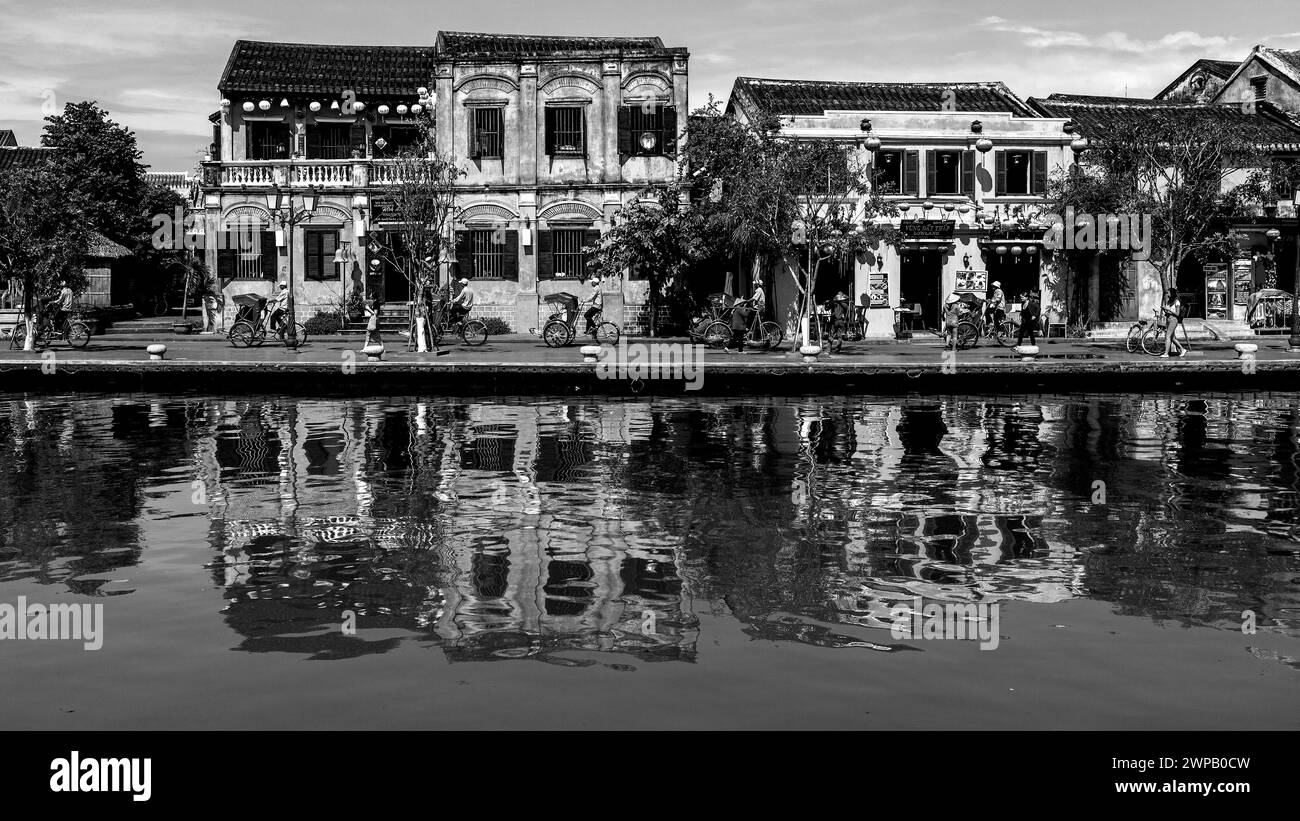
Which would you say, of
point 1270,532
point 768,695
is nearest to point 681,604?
point 768,695

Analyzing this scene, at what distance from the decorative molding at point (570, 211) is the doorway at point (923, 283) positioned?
26.8 ft

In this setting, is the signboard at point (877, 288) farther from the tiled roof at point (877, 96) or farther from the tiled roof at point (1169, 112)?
the tiled roof at point (1169, 112)

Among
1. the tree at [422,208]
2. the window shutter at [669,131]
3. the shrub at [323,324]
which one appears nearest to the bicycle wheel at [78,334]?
the shrub at [323,324]

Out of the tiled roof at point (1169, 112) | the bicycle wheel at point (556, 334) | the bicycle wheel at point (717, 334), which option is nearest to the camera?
the bicycle wheel at point (717, 334)

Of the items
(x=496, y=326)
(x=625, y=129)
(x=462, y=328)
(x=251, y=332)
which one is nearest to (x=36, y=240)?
(x=251, y=332)

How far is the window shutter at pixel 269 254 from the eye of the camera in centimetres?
3900

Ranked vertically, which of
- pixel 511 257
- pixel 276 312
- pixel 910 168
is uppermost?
pixel 910 168

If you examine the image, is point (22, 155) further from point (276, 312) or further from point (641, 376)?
point (641, 376)

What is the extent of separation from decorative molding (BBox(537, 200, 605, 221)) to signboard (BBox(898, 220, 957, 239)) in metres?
7.92

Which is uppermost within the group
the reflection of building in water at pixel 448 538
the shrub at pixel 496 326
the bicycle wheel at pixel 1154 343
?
the shrub at pixel 496 326

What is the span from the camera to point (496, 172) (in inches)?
1516

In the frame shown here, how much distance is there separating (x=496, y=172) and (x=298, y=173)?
5.46 m

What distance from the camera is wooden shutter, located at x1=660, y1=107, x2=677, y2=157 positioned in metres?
38.0

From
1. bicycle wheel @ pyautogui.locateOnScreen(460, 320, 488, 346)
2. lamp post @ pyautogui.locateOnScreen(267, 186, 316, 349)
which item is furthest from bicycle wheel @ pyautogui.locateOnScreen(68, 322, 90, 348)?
bicycle wheel @ pyautogui.locateOnScreen(460, 320, 488, 346)
